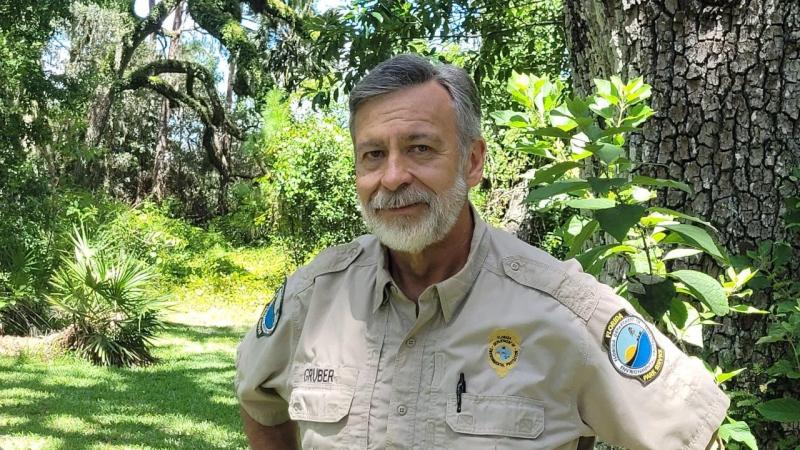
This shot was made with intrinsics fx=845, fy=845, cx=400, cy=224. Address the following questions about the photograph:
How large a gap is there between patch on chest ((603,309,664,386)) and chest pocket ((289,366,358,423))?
0.49m

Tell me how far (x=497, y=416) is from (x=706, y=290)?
0.66 m

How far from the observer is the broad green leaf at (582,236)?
1926mm

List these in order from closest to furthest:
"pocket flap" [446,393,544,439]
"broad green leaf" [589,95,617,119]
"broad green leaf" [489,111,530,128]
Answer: "pocket flap" [446,393,544,439], "broad green leaf" [589,95,617,119], "broad green leaf" [489,111,530,128]

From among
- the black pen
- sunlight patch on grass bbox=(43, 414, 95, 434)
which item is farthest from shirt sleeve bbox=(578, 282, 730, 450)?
sunlight patch on grass bbox=(43, 414, 95, 434)

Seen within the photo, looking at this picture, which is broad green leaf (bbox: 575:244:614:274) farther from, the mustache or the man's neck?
the mustache

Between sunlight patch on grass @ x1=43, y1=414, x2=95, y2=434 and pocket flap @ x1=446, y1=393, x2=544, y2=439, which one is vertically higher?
pocket flap @ x1=446, y1=393, x2=544, y2=439

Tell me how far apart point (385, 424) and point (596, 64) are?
1448mm

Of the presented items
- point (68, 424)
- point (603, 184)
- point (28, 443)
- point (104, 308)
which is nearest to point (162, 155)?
point (104, 308)

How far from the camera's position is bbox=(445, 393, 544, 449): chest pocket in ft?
4.90

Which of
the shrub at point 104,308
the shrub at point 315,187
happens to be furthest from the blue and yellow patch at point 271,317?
the shrub at point 315,187

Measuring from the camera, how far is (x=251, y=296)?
557 inches

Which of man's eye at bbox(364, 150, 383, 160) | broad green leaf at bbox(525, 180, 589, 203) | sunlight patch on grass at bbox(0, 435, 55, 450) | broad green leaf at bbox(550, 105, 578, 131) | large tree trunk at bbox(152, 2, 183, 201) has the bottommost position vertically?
sunlight patch on grass at bbox(0, 435, 55, 450)

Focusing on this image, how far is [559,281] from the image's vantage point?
1.57m

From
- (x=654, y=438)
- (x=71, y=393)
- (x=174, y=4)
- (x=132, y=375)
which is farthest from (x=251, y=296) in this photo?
(x=654, y=438)
